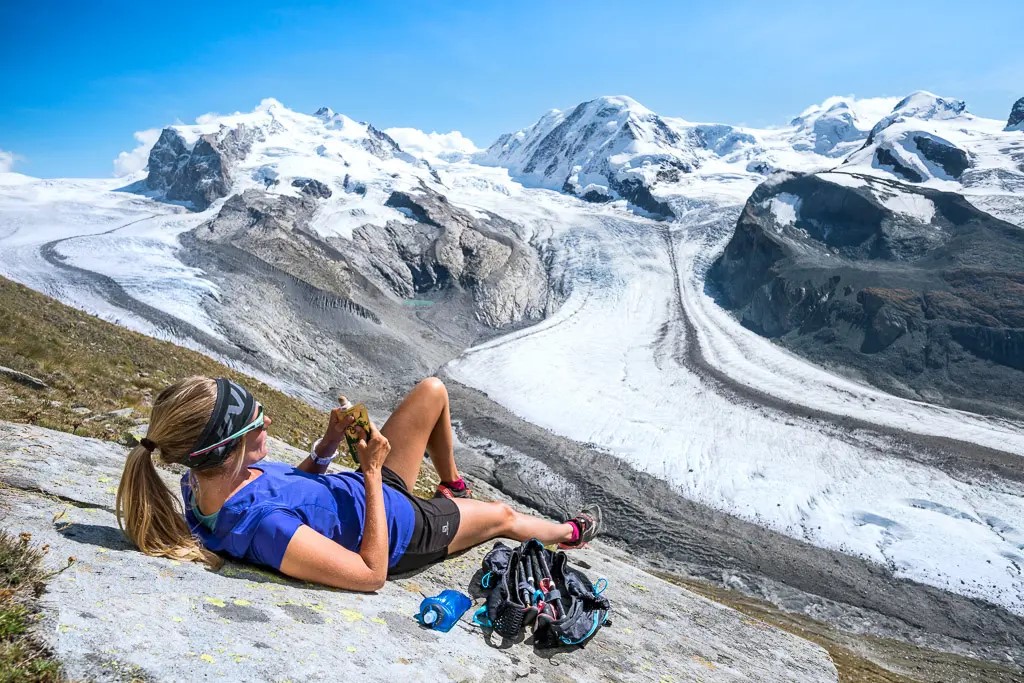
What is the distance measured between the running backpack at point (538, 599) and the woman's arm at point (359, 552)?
111 centimetres

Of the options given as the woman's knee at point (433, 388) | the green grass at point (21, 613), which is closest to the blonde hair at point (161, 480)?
the green grass at point (21, 613)

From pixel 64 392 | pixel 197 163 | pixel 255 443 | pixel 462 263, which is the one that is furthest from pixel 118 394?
pixel 197 163

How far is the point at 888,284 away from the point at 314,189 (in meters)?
74.8

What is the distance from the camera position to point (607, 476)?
23.8 metres

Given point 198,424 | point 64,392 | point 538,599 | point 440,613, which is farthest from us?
point 64,392

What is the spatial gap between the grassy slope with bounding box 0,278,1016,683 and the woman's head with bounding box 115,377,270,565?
412cm

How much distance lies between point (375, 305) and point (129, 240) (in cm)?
2075

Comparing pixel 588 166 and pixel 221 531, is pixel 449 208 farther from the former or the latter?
pixel 588 166

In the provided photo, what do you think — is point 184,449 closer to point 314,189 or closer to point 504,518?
point 504,518

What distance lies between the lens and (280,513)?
375 centimetres

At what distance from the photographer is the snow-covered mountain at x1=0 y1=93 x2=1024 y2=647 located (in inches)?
877

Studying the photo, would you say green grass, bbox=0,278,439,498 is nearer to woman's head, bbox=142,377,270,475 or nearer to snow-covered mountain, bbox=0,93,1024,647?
woman's head, bbox=142,377,270,475

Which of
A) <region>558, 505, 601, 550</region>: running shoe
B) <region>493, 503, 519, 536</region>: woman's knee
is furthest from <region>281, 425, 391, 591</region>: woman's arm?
<region>558, 505, 601, 550</region>: running shoe

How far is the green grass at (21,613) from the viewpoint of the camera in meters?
2.40
